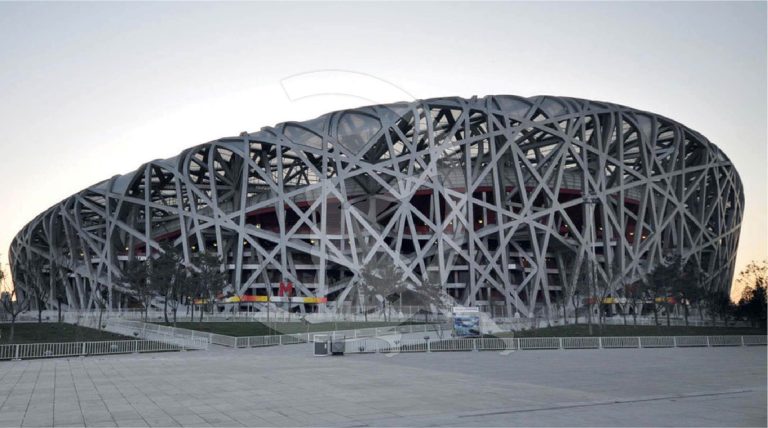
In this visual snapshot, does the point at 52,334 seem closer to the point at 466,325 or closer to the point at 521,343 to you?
the point at 466,325

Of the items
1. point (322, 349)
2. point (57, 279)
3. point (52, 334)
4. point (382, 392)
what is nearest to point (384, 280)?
point (52, 334)

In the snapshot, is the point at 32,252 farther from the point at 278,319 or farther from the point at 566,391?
the point at 566,391

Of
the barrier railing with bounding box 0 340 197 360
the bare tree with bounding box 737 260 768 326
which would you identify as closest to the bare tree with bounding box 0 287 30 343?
the barrier railing with bounding box 0 340 197 360

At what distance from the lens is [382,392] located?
14.4 metres

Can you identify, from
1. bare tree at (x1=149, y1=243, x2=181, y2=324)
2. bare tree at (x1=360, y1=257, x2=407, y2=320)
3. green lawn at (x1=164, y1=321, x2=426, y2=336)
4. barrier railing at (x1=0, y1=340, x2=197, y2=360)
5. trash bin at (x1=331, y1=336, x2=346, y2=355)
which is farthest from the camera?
bare tree at (x1=360, y1=257, x2=407, y2=320)

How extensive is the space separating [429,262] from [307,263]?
14.1m

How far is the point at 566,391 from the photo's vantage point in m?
14.6

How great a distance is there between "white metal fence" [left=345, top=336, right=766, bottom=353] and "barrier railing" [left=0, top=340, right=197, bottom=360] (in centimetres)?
1004

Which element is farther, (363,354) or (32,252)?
(32,252)

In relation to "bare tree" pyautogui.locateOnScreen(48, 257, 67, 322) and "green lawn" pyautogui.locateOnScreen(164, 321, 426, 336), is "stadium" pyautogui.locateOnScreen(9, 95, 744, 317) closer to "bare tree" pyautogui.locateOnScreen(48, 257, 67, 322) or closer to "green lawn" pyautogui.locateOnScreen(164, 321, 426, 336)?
"bare tree" pyautogui.locateOnScreen(48, 257, 67, 322)

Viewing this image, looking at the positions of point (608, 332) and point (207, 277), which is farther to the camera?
point (207, 277)

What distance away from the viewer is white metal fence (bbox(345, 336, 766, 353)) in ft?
93.8

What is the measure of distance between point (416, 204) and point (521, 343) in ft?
149

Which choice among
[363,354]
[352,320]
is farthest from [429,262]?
[363,354]
